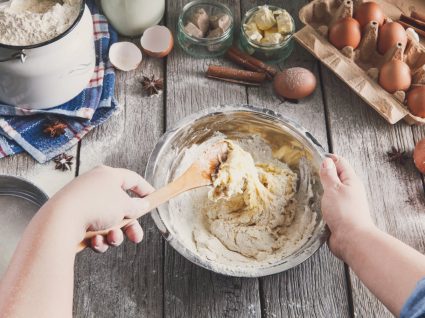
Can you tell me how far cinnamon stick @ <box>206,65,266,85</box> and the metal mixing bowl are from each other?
0.22m

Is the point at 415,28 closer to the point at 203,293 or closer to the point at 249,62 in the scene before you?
the point at 249,62

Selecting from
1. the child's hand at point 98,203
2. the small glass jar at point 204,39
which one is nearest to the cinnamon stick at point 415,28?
the small glass jar at point 204,39

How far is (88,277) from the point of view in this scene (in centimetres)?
147

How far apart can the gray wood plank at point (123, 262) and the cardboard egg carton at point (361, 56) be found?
0.52 metres

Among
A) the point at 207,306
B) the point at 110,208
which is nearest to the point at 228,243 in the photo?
the point at 207,306

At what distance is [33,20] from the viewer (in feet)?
4.99

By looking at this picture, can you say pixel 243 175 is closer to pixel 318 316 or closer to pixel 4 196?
pixel 318 316

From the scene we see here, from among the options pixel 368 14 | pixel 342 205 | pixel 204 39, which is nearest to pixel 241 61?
pixel 204 39

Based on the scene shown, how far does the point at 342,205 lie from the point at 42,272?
2.16 ft

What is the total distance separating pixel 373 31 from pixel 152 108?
676 mm

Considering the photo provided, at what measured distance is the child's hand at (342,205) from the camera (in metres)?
1.30

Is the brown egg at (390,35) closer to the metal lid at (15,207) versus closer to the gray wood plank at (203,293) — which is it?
the gray wood plank at (203,293)

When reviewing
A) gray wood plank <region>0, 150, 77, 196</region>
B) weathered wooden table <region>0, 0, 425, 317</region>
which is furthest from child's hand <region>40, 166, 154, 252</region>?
gray wood plank <region>0, 150, 77, 196</region>

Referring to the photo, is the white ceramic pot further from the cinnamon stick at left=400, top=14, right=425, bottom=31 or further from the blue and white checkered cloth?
the cinnamon stick at left=400, top=14, right=425, bottom=31
